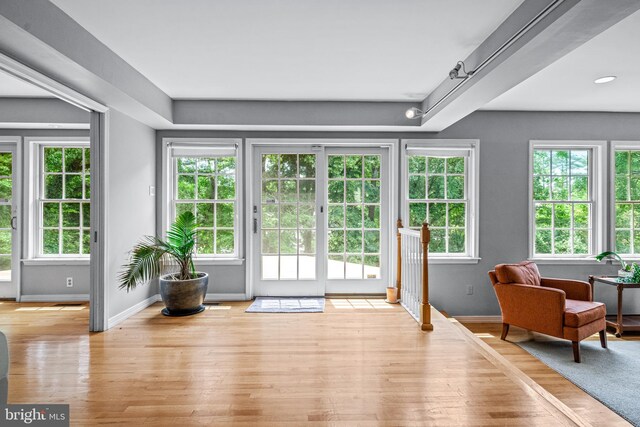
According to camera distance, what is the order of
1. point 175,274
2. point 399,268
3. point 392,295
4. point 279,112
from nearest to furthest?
point 175,274 < point 279,112 < point 392,295 < point 399,268

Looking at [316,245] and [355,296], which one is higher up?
[316,245]

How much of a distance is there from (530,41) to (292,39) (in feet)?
5.20

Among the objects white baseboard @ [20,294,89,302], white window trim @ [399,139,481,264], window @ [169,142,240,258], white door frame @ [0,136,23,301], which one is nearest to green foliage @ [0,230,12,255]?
white door frame @ [0,136,23,301]

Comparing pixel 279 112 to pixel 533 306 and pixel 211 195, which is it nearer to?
pixel 211 195

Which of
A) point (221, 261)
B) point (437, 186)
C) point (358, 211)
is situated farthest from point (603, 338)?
point (221, 261)

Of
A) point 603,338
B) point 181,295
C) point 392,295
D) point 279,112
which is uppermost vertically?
point 279,112

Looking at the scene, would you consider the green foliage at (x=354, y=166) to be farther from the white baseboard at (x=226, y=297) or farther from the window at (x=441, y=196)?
the white baseboard at (x=226, y=297)

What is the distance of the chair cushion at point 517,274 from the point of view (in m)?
3.86

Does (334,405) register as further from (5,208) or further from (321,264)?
(5,208)

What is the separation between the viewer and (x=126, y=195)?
3.89 meters

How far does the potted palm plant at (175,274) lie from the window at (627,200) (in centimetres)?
521

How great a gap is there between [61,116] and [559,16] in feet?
16.3

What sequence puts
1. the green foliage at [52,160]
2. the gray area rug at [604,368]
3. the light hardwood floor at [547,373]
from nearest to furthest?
the light hardwood floor at [547,373] → the gray area rug at [604,368] → the green foliage at [52,160]

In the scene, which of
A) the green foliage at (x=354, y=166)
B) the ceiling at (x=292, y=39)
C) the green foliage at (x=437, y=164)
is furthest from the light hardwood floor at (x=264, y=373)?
the ceiling at (x=292, y=39)
